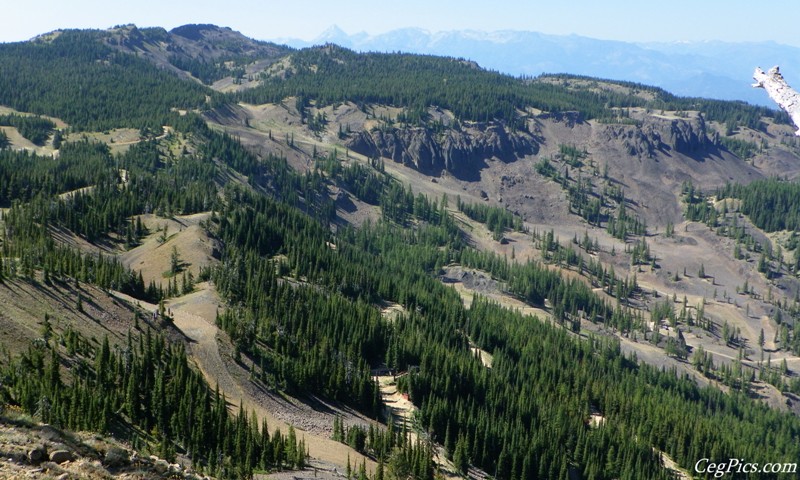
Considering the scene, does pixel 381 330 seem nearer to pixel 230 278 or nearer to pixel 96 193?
pixel 230 278

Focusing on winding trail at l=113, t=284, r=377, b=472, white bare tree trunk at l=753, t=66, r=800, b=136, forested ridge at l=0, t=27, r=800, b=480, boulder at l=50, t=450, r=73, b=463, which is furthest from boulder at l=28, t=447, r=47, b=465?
winding trail at l=113, t=284, r=377, b=472

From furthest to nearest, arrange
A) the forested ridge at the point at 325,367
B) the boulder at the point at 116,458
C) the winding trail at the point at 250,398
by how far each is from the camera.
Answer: the winding trail at the point at 250,398
the forested ridge at the point at 325,367
the boulder at the point at 116,458

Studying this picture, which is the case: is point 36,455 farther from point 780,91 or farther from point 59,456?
point 780,91

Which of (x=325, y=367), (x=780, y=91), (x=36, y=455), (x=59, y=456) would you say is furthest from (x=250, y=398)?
(x=780, y=91)

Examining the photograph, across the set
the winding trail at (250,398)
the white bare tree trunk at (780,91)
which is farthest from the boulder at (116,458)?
the winding trail at (250,398)

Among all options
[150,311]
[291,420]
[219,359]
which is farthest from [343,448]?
[150,311]

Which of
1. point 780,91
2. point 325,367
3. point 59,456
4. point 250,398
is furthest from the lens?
point 325,367

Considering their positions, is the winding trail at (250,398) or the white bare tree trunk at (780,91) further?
the winding trail at (250,398)

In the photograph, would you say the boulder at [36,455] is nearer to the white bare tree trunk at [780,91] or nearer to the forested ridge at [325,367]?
the forested ridge at [325,367]
